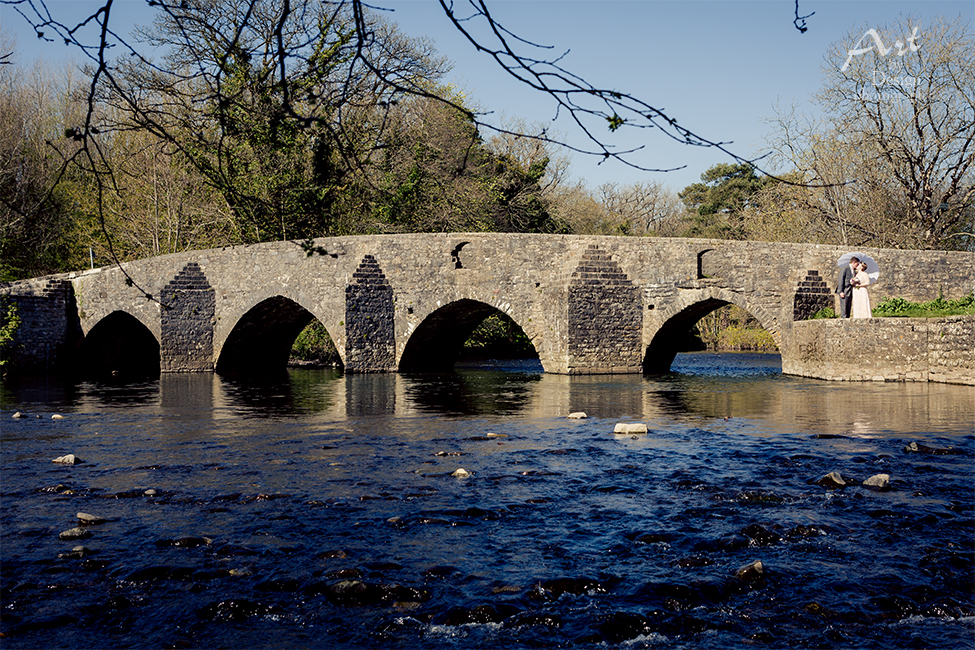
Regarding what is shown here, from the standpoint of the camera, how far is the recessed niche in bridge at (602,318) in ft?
65.0

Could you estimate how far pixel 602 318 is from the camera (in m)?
20.1

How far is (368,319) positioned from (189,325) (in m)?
5.98

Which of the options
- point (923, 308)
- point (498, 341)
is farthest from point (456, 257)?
point (498, 341)

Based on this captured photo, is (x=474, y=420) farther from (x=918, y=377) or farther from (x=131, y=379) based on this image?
(x=131, y=379)

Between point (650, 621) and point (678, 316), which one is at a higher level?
point (678, 316)

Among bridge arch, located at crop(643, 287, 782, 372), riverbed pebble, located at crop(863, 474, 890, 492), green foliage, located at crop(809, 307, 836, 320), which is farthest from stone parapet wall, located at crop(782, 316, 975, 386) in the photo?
riverbed pebble, located at crop(863, 474, 890, 492)

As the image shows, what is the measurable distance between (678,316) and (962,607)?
16.9 meters

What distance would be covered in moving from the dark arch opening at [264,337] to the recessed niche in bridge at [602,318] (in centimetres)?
873

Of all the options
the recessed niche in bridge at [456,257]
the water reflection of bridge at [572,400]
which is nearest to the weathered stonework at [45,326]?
the water reflection of bridge at [572,400]

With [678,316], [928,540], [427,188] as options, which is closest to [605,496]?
[928,540]

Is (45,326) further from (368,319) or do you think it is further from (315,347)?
(368,319)

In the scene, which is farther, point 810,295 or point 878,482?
point 810,295

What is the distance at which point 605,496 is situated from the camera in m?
6.32

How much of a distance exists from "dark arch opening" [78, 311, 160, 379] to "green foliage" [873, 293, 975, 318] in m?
20.9
